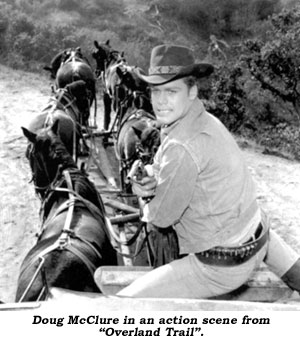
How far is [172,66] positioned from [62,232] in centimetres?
161

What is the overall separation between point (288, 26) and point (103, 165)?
8.50m

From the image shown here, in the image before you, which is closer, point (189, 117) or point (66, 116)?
point (189, 117)

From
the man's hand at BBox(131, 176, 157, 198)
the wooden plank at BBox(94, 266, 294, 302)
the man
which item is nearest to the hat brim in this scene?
the man

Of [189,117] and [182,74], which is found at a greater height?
[182,74]

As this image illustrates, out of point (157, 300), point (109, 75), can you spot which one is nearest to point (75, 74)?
point (109, 75)

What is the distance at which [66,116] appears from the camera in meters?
6.47

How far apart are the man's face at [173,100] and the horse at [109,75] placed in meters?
6.05

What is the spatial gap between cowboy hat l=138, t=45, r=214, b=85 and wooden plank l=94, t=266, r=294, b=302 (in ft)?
3.93

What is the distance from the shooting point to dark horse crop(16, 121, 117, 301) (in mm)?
3268

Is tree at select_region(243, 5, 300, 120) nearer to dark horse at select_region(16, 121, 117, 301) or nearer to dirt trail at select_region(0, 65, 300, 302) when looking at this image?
dirt trail at select_region(0, 65, 300, 302)

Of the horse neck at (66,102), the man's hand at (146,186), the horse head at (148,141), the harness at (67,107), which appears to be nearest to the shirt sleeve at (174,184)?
the man's hand at (146,186)

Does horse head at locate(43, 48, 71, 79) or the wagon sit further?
horse head at locate(43, 48, 71, 79)

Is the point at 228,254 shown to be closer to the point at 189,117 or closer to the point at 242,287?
the point at 242,287

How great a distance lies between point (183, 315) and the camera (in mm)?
2291
